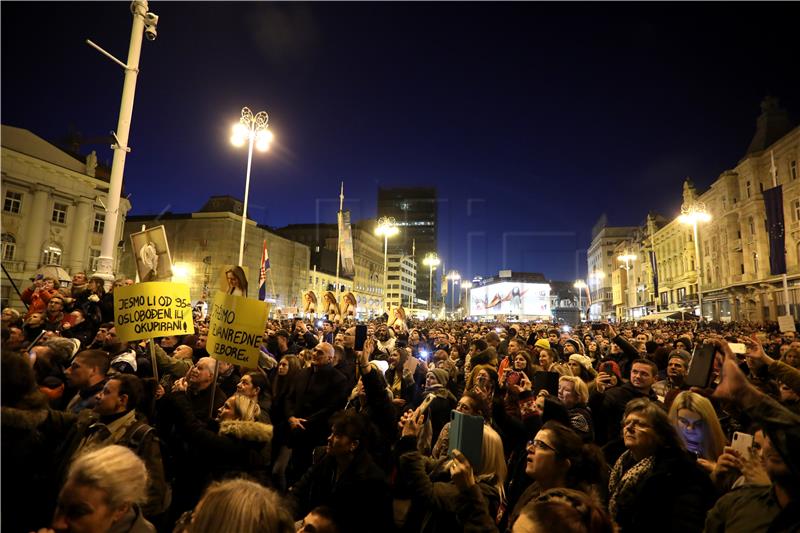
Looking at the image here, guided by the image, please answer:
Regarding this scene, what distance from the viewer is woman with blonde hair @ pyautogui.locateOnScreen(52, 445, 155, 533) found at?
1.93 meters

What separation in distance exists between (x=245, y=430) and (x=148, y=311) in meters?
2.75

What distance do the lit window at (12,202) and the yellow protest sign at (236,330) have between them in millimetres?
→ 44454

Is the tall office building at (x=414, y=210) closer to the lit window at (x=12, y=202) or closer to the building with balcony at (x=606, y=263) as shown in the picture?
the building with balcony at (x=606, y=263)

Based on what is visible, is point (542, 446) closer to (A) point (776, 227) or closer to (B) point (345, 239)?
(B) point (345, 239)

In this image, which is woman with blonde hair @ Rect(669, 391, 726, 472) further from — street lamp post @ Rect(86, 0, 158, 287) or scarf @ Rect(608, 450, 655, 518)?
street lamp post @ Rect(86, 0, 158, 287)

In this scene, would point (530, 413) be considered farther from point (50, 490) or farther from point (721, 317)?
point (721, 317)


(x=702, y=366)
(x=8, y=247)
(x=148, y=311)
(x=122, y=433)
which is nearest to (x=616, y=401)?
(x=702, y=366)

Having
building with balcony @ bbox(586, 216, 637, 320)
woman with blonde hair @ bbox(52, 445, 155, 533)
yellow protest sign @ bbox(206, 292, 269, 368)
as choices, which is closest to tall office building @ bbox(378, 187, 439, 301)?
building with balcony @ bbox(586, 216, 637, 320)

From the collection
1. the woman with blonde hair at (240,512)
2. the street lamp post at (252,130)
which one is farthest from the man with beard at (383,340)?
the street lamp post at (252,130)

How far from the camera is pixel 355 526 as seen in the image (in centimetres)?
287

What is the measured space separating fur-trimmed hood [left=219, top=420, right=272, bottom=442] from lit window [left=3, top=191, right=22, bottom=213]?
1808 inches

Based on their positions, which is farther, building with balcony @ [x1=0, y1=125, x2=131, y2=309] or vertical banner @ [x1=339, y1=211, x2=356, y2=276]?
building with balcony @ [x1=0, y1=125, x2=131, y2=309]

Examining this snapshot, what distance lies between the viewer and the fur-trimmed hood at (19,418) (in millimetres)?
2705

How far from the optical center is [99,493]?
1.97m
